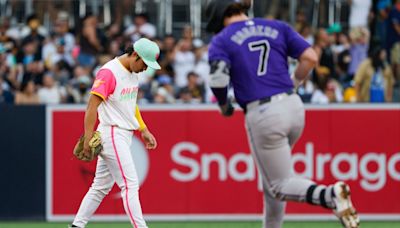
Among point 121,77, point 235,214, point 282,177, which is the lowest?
point 235,214

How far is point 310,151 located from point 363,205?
3.35 ft

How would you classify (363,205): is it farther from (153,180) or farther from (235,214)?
(153,180)

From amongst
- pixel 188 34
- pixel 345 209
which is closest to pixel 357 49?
pixel 188 34

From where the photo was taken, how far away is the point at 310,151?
15.7m

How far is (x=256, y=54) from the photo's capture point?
924cm

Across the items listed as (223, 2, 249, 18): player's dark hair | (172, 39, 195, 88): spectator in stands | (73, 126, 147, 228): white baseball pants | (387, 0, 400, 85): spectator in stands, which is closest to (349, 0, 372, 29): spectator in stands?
(387, 0, 400, 85): spectator in stands

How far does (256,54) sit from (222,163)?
6.58 m

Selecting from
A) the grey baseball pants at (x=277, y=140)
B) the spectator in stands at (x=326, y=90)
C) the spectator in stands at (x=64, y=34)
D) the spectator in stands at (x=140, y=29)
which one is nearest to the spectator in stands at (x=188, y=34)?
the spectator in stands at (x=140, y=29)

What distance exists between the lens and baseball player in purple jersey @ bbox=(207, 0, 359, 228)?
9148 mm

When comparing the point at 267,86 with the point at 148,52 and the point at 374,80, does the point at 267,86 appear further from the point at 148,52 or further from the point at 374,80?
the point at 374,80

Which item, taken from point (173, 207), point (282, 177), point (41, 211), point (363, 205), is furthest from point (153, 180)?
point (282, 177)

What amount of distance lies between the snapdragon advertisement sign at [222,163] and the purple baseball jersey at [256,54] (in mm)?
6389

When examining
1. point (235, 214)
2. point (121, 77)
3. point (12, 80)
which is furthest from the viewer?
point (12, 80)

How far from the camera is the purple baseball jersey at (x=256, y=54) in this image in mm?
9211
